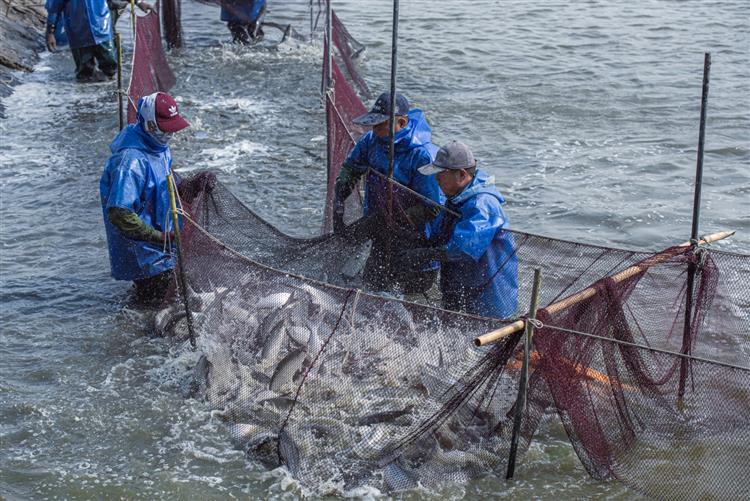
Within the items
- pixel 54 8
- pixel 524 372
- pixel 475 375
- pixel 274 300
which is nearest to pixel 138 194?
pixel 274 300

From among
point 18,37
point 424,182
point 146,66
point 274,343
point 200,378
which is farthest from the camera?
point 18,37

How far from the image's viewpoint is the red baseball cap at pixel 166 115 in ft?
23.9

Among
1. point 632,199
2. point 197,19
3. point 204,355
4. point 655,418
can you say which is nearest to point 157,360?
point 204,355

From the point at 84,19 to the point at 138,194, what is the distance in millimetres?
8613

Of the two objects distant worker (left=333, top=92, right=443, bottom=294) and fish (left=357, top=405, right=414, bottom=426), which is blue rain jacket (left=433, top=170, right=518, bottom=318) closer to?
distant worker (left=333, top=92, right=443, bottom=294)

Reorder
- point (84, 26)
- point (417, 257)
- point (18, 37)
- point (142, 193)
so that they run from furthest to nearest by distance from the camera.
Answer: point (18, 37) < point (84, 26) < point (142, 193) < point (417, 257)

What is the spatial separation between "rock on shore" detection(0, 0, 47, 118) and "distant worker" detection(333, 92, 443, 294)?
31.4 ft

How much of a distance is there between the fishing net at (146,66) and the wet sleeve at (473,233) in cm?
516

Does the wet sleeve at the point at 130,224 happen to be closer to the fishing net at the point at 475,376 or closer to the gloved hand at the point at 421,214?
the fishing net at the point at 475,376

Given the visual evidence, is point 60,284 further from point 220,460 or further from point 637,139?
point 637,139

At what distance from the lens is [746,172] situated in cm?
1259

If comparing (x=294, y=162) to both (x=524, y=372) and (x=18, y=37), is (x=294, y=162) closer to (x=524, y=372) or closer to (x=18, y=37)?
(x=524, y=372)

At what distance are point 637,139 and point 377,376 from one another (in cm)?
905

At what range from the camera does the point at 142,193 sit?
753 cm
